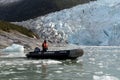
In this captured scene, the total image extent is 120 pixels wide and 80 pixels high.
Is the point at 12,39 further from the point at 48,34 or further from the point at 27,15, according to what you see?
the point at 27,15

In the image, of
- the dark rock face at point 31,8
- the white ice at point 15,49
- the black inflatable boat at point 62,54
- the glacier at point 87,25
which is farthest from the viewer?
the dark rock face at point 31,8

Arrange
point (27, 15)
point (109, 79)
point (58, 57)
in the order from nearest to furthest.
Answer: point (109, 79), point (58, 57), point (27, 15)

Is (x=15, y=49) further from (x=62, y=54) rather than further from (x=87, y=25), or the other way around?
(x=87, y=25)

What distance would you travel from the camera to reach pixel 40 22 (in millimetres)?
113062

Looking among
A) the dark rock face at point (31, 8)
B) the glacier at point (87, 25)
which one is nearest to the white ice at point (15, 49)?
the glacier at point (87, 25)

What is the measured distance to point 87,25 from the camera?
325ft

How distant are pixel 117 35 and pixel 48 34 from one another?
24.1 meters

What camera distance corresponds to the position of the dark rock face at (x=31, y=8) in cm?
17662

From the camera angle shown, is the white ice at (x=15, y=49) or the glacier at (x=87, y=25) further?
the glacier at (x=87, y=25)

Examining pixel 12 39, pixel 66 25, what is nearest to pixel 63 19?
pixel 66 25

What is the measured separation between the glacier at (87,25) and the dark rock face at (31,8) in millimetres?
67437

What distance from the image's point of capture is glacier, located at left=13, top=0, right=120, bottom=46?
91250mm

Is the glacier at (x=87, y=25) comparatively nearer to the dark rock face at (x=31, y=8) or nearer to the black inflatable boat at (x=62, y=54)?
the black inflatable boat at (x=62, y=54)

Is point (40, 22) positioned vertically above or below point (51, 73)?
above
